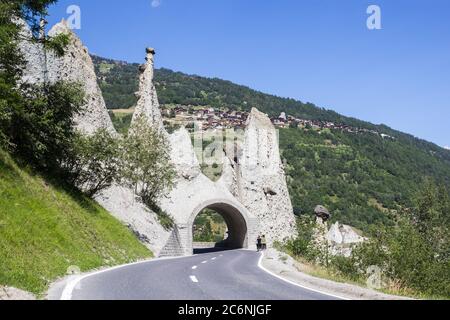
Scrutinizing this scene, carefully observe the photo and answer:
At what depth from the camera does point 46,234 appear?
1605cm

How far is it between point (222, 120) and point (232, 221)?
9487 centimetres

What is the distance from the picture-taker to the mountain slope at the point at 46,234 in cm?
1194

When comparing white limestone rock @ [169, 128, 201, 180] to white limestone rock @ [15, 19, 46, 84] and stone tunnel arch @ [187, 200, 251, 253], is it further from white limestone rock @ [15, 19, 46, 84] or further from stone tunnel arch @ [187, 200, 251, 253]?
white limestone rock @ [15, 19, 46, 84]

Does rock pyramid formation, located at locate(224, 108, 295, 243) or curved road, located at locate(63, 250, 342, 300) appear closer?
curved road, located at locate(63, 250, 342, 300)

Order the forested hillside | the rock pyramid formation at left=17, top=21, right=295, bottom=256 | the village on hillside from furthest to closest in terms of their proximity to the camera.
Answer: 1. the village on hillside
2. the forested hillside
3. the rock pyramid formation at left=17, top=21, right=295, bottom=256

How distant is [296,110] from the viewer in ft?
641

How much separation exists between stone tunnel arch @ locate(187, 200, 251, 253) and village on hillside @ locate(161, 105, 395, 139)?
71.2m

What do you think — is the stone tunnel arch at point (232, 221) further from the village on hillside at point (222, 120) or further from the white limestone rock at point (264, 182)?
the village on hillside at point (222, 120)

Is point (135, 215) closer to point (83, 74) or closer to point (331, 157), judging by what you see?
point (83, 74)

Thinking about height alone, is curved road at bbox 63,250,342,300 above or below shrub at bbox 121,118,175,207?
below

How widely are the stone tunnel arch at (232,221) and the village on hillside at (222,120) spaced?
2804 inches

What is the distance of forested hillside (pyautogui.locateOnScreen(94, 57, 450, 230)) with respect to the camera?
12081 cm

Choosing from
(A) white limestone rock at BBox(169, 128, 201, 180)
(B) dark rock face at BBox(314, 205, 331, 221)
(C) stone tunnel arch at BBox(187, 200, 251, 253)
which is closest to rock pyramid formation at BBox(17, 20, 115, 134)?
(A) white limestone rock at BBox(169, 128, 201, 180)

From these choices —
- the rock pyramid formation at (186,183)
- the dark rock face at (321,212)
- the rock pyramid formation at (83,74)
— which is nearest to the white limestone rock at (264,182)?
the rock pyramid formation at (186,183)
